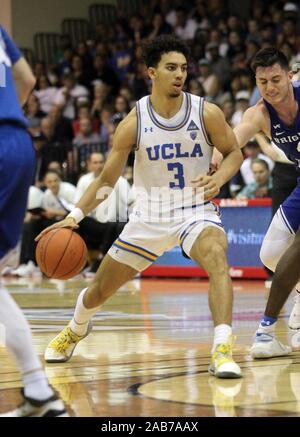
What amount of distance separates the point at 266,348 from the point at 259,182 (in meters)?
7.96

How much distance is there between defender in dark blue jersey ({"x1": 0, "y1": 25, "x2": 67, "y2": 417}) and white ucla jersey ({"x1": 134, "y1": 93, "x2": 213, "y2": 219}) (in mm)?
1826

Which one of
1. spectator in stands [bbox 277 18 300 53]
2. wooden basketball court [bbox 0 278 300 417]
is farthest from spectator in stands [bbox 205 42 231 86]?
wooden basketball court [bbox 0 278 300 417]

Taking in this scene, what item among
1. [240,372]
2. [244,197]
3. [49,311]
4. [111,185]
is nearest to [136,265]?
[111,185]

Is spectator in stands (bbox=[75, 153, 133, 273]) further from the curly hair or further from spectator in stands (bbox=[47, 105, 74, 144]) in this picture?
the curly hair

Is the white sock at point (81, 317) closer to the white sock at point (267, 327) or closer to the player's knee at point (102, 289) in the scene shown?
the player's knee at point (102, 289)

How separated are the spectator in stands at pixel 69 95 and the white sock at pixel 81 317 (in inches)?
577

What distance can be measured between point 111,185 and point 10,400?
192cm

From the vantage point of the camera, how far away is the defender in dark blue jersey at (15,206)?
14.1 ft

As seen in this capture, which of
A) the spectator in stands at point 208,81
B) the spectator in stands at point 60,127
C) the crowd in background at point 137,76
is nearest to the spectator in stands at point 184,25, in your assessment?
the crowd in background at point 137,76

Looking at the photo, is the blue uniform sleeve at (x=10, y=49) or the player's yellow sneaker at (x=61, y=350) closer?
the blue uniform sleeve at (x=10, y=49)

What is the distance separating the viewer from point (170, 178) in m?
6.36

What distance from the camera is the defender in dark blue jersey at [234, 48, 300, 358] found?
21.8 ft
